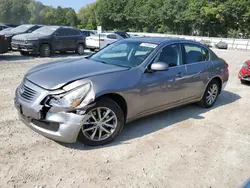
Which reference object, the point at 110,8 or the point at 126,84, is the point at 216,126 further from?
the point at 110,8

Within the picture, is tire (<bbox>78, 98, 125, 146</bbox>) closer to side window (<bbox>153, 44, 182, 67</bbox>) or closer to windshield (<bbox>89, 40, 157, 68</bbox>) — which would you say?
windshield (<bbox>89, 40, 157, 68</bbox>)

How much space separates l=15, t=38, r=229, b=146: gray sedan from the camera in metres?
3.27

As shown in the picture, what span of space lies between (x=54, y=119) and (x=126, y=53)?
75.7 inches

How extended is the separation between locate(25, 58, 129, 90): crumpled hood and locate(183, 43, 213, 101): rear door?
5.20 feet

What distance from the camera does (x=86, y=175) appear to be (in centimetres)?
298

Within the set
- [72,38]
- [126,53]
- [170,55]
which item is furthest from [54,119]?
[72,38]

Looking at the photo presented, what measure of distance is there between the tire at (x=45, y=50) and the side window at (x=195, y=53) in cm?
926

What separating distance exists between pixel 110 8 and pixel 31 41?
71813 mm

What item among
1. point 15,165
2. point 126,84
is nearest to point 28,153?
point 15,165

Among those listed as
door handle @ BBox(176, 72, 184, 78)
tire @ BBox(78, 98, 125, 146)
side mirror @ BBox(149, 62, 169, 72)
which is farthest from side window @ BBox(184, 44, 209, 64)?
tire @ BBox(78, 98, 125, 146)

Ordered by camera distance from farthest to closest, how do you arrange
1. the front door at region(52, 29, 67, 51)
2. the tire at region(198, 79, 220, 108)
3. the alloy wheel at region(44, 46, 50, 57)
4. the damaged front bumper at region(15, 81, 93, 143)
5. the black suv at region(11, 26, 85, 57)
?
the front door at region(52, 29, 67, 51) < the alloy wheel at region(44, 46, 50, 57) < the black suv at region(11, 26, 85, 57) < the tire at region(198, 79, 220, 108) < the damaged front bumper at region(15, 81, 93, 143)

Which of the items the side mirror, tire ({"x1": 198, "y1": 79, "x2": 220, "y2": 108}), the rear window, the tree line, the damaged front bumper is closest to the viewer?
the damaged front bumper

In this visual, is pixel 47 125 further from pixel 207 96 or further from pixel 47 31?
pixel 47 31

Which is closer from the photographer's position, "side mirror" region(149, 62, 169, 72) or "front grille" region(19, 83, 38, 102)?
"front grille" region(19, 83, 38, 102)
